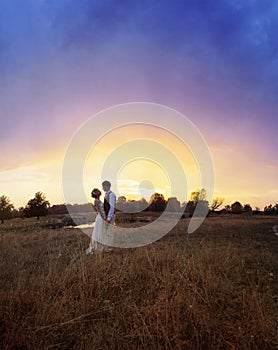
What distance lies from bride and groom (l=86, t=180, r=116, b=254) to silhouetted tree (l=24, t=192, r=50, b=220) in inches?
1350

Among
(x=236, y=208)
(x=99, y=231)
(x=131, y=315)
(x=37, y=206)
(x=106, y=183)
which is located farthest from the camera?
(x=236, y=208)

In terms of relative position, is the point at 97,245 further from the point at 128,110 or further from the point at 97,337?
the point at 97,337

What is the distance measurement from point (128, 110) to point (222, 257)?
23.3 ft

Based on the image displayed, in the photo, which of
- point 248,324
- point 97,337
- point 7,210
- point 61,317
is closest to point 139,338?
point 97,337

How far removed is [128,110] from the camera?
11477 mm

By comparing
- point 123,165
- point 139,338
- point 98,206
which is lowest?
point 139,338

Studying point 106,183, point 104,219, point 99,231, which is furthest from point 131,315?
point 99,231

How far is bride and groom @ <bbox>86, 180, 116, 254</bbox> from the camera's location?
30.8ft

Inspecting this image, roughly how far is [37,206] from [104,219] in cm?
3526

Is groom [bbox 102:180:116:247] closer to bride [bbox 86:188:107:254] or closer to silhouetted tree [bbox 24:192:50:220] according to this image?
bride [bbox 86:188:107:254]

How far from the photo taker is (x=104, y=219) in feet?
31.1

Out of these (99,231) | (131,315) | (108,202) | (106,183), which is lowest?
(131,315)

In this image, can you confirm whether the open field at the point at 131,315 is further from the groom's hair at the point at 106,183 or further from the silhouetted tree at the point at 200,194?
the silhouetted tree at the point at 200,194

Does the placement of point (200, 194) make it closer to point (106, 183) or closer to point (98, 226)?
point (98, 226)
